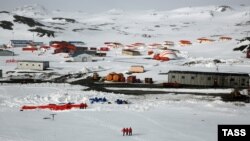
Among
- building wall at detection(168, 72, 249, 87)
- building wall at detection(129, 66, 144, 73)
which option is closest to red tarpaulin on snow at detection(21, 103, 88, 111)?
building wall at detection(168, 72, 249, 87)

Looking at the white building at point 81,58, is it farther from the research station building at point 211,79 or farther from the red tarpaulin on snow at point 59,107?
the red tarpaulin on snow at point 59,107

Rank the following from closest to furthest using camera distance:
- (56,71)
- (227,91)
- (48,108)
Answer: (48,108) < (227,91) < (56,71)

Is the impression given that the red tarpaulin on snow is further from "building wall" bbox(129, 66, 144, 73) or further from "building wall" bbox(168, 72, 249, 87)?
"building wall" bbox(129, 66, 144, 73)

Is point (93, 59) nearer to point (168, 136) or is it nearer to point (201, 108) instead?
point (201, 108)

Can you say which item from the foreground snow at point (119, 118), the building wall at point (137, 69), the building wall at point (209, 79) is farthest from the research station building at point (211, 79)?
the building wall at point (137, 69)

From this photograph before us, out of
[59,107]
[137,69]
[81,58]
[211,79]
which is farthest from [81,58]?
[59,107]

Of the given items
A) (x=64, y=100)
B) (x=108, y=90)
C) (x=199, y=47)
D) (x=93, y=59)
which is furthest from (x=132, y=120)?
(x=199, y=47)

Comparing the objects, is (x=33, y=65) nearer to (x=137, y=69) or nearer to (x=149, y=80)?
(x=137, y=69)
